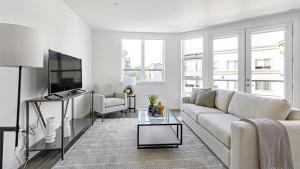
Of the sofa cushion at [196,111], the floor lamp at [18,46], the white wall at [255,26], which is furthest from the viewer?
the white wall at [255,26]

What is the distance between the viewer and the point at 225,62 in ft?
16.3

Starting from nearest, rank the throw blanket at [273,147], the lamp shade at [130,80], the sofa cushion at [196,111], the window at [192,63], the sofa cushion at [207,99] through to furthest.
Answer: the throw blanket at [273,147] < the sofa cushion at [196,111] < the sofa cushion at [207,99] < the lamp shade at [130,80] < the window at [192,63]

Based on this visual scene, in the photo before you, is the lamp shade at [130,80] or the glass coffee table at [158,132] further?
the lamp shade at [130,80]

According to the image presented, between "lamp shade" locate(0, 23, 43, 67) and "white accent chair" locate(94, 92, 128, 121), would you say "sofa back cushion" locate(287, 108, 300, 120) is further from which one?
"white accent chair" locate(94, 92, 128, 121)

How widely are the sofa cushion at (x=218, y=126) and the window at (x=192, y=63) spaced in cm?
273

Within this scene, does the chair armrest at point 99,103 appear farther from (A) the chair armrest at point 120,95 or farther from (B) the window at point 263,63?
(B) the window at point 263,63

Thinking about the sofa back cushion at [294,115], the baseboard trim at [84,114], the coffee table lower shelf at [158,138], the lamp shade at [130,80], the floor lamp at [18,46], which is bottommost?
the coffee table lower shelf at [158,138]

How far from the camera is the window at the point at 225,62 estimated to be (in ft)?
15.8

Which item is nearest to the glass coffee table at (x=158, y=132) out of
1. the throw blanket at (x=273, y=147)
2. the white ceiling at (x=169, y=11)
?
the throw blanket at (x=273, y=147)

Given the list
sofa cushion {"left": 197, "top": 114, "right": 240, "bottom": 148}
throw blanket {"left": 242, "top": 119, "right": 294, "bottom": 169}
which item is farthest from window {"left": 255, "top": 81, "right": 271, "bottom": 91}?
throw blanket {"left": 242, "top": 119, "right": 294, "bottom": 169}

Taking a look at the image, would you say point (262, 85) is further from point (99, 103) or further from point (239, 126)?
point (99, 103)

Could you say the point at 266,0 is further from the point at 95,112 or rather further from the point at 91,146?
the point at 95,112

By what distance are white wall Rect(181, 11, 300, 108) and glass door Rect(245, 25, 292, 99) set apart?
0.35 ft

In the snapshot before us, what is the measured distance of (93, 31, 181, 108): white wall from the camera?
18.3ft
